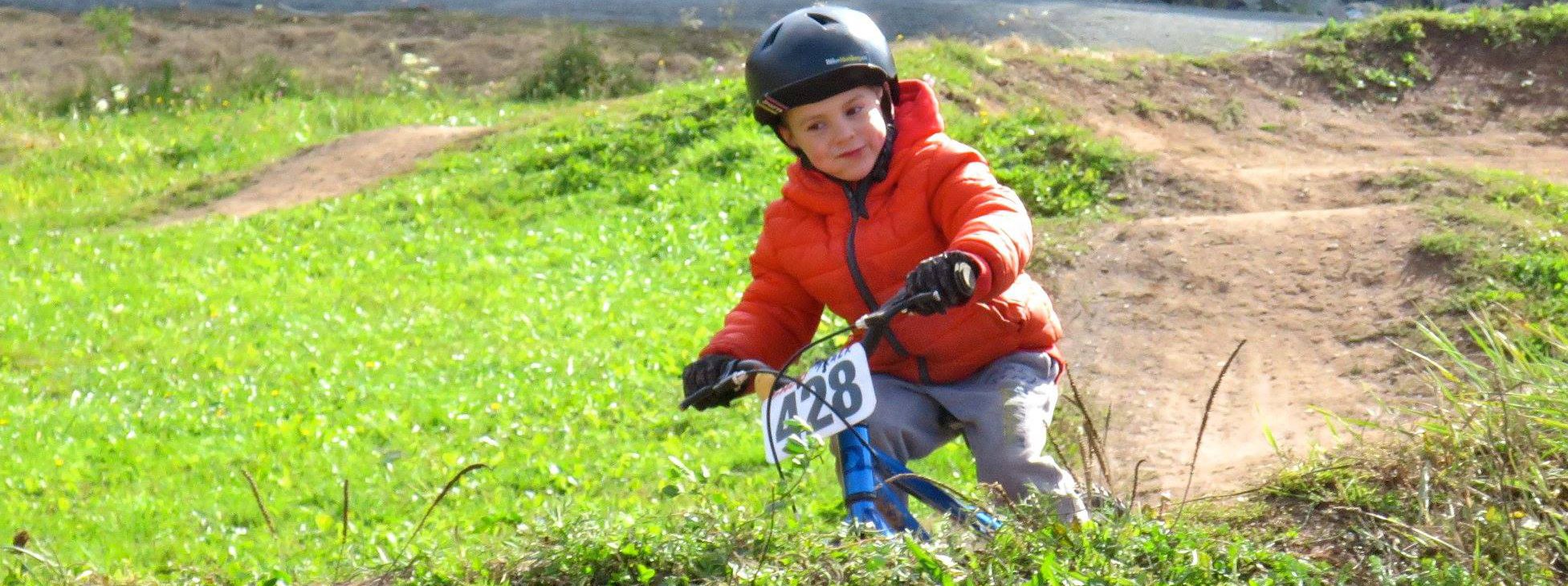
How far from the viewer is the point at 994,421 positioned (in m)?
3.56

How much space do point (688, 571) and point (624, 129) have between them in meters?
7.61

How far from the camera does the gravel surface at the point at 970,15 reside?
13875 mm

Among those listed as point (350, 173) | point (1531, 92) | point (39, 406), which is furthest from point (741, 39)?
point (39, 406)

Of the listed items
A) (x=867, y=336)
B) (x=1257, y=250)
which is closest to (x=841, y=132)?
(x=867, y=336)

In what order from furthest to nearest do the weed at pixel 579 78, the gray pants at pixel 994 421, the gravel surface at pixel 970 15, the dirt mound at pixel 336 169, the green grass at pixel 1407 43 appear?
1. the gravel surface at pixel 970 15
2. the weed at pixel 579 78
3. the dirt mound at pixel 336 169
4. the green grass at pixel 1407 43
5. the gray pants at pixel 994 421

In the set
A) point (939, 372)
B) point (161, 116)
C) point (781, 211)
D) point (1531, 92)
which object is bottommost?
point (161, 116)

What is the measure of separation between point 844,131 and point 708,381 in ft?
2.12

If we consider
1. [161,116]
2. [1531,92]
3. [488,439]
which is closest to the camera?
[488,439]

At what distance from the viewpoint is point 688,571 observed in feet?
10.7

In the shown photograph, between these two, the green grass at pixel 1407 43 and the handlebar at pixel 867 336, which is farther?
the green grass at pixel 1407 43

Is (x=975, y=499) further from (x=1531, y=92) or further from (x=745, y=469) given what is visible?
(x=1531, y=92)

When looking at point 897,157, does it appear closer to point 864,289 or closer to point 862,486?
point 864,289

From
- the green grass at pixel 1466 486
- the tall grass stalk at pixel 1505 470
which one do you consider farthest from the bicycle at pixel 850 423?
the tall grass stalk at pixel 1505 470

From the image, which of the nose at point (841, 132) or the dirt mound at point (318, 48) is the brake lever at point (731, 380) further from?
the dirt mound at point (318, 48)
